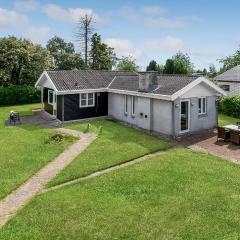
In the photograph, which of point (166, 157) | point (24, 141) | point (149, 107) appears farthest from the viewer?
point (149, 107)

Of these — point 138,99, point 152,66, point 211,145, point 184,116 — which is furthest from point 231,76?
point 152,66

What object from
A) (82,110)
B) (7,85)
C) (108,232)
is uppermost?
(7,85)

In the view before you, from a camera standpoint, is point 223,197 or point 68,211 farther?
point 223,197

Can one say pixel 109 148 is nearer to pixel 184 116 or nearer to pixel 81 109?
pixel 184 116

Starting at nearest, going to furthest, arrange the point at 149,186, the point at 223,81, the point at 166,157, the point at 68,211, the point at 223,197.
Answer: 1. the point at 68,211
2. the point at 223,197
3. the point at 149,186
4. the point at 166,157
5. the point at 223,81

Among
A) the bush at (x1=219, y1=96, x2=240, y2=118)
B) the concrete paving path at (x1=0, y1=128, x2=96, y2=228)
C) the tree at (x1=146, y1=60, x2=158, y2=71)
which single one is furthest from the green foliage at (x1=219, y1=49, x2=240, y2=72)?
the concrete paving path at (x1=0, y1=128, x2=96, y2=228)

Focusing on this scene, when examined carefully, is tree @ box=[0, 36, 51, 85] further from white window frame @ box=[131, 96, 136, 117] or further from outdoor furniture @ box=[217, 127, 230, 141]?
outdoor furniture @ box=[217, 127, 230, 141]

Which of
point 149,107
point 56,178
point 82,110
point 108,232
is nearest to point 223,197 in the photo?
point 108,232

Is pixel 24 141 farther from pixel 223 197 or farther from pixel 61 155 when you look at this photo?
pixel 223 197
